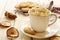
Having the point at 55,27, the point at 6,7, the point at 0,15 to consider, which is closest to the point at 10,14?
the point at 0,15

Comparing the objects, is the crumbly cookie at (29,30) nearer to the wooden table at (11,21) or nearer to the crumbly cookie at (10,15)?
the wooden table at (11,21)

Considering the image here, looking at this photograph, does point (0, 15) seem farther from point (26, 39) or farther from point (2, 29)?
point (26, 39)

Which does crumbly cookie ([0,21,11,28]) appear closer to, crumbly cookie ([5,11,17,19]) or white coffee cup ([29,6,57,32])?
crumbly cookie ([5,11,17,19])

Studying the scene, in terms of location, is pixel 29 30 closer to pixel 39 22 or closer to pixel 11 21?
pixel 39 22

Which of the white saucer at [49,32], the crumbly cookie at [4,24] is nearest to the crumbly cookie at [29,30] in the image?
the white saucer at [49,32]

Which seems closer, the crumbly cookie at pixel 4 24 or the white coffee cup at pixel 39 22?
the white coffee cup at pixel 39 22

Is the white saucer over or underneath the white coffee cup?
underneath

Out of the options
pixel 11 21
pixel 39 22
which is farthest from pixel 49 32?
pixel 11 21

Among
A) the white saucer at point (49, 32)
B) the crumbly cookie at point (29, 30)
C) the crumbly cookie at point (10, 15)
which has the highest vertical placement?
the crumbly cookie at point (10, 15)

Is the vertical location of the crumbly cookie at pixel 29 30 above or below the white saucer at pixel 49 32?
above

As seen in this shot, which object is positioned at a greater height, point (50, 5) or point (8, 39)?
point (50, 5)

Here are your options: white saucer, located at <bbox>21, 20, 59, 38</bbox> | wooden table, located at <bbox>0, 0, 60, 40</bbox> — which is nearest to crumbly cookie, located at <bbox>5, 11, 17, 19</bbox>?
wooden table, located at <bbox>0, 0, 60, 40</bbox>
